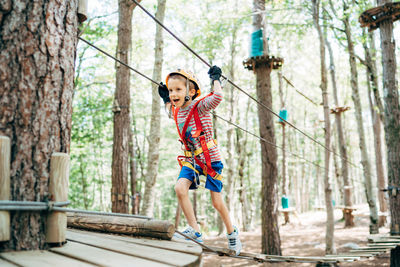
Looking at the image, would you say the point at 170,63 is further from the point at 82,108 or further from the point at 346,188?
the point at 346,188

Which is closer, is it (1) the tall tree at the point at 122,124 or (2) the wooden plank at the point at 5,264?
(2) the wooden plank at the point at 5,264

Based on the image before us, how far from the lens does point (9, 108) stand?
1.46 metres

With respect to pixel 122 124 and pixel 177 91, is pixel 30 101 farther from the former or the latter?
pixel 122 124

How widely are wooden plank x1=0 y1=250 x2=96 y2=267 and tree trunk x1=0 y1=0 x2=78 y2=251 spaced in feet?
0.18

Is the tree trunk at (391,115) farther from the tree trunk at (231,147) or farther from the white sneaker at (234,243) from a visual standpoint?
the tree trunk at (231,147)

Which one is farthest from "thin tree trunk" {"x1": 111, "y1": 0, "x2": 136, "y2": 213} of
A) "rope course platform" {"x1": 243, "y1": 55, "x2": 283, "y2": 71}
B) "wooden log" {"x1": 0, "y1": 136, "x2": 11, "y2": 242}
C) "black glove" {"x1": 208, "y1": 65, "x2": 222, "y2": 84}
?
"wooden log" {"x1": 0, "y1": 136, "x2": 11, "y2": 242}

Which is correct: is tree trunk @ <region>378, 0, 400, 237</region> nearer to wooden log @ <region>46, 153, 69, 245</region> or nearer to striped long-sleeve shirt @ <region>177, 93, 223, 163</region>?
striped long-sleeve shirt @ <region>177, 93, 223, 163</region>

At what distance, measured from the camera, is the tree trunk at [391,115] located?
554 cm

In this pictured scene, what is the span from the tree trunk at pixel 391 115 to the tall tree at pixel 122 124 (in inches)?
179

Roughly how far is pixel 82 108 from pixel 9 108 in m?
9.54

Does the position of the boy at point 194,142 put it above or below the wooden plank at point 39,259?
above

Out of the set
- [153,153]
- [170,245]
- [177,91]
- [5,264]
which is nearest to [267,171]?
[153,153]

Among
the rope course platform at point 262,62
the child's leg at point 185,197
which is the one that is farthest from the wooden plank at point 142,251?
the rope course platform at point 262,62

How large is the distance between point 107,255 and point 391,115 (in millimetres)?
5890
